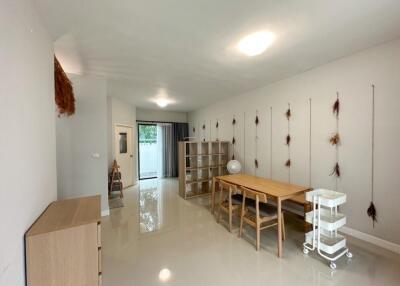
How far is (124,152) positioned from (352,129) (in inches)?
216

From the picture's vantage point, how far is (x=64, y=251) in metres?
1.33

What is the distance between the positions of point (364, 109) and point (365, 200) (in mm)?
1258

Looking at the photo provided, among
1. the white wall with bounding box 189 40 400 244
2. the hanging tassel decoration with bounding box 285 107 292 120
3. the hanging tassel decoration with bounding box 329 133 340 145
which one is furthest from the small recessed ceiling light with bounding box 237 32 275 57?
the hanging tassel decoration with bounding box 329 133 340 145

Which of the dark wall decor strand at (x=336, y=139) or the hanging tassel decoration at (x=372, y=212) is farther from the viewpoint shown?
the dark wall decor strand at (x=336, y=139)

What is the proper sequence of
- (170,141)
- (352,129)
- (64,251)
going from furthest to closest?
1. (170,141)
2. (352,129)
3. (64,251)

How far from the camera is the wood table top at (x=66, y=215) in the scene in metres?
1.36

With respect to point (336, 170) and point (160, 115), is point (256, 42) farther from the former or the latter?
point (160, 115)

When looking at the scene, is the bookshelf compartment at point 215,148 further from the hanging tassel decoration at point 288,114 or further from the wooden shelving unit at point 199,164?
the hanging tassel decoration at point 288,114

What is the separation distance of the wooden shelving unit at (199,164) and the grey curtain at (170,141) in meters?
2.44

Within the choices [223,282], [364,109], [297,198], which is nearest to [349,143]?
[364,109]

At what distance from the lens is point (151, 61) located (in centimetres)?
277

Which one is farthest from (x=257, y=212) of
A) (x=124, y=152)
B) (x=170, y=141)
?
(x=170, y=141)

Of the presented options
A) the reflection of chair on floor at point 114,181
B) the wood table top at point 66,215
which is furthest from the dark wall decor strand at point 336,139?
the reflection of chair on floor at point 114,181

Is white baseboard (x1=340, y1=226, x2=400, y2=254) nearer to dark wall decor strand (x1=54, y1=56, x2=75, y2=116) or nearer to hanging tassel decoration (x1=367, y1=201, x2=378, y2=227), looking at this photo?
hanging tassel decoration (x1=367, y1=201, x2=378, y2=227)
